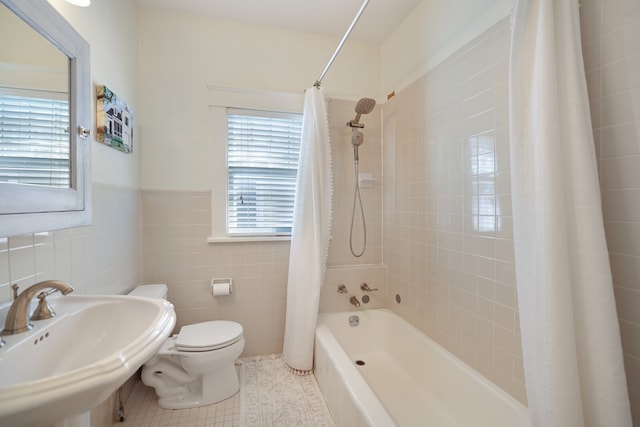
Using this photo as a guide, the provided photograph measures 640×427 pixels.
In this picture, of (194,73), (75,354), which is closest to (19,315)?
(75,354)

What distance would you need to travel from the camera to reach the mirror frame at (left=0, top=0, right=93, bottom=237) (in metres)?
0.74

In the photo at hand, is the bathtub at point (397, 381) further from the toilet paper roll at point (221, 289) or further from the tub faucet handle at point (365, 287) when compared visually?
the toilet paper roll at point (221, 289)

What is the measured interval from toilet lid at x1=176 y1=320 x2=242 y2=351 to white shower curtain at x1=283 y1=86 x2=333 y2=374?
1.41 feet

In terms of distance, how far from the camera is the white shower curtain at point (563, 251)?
79 cm

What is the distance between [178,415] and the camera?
158 cm

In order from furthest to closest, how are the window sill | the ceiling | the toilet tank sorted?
the window sill
the ceiling
the toilet tank

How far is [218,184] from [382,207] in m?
1.38

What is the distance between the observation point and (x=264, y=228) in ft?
7.25

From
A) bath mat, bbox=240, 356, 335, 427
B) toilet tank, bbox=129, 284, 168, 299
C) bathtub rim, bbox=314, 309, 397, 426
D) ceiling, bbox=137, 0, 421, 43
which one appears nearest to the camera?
bathtub rim, bbox=314, 309, 397, 426

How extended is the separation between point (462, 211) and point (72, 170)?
1.81m

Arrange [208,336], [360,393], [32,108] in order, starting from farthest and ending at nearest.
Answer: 1. [208,336]
2. [360,393]
3. [32,108]

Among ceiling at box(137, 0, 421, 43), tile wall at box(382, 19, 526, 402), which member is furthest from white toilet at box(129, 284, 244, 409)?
ceiling at box(137, 0, 421, 43)

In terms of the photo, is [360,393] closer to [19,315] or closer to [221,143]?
[19,315]

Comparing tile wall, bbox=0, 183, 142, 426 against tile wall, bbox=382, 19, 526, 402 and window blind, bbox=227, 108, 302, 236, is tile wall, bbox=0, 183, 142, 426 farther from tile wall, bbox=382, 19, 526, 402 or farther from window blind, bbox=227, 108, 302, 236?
tile wall, bbox=382, 19, 526, 402
